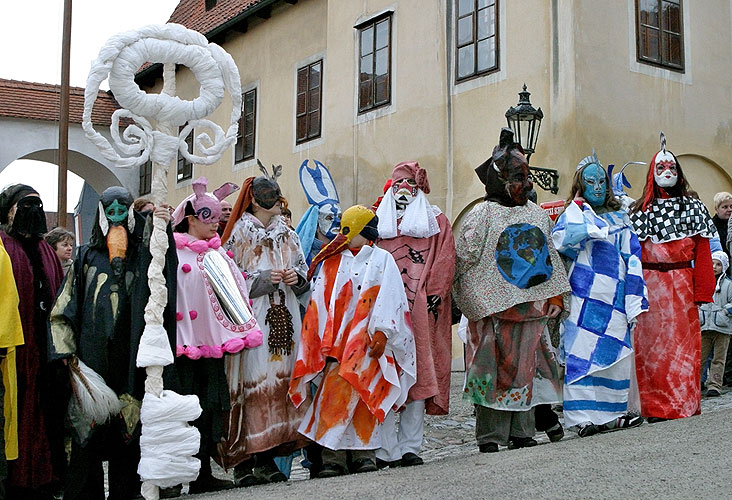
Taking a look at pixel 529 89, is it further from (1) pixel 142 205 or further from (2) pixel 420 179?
(1) pixel 142 205

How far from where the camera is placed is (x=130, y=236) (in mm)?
5738

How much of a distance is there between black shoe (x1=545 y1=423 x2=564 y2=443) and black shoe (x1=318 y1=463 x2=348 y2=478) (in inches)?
64.1

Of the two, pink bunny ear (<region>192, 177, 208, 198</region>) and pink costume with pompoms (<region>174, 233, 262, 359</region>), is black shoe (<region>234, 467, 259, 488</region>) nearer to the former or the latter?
pink costume with pompoms (<region>174, 233, 262, 359</region>)

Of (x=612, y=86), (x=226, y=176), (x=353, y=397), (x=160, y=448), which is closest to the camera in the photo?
(x=160, y=448)

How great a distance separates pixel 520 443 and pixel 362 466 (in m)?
1.18

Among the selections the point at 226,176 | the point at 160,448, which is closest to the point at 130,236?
the point at 160,448

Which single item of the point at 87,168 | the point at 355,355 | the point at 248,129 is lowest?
the point at 355,355

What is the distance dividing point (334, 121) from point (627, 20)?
5.41 meters

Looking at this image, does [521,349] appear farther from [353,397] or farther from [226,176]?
[226,176]

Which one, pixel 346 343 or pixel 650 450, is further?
pixel 346 343

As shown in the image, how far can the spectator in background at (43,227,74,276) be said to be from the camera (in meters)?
7.53

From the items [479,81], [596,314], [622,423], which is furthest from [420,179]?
[479,81]

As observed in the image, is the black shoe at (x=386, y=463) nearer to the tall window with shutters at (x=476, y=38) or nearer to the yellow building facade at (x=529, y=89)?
the yellow building facade at (x=529, y=89)

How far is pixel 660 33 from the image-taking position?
13117 mm
